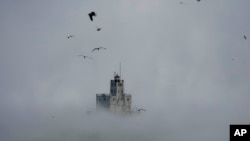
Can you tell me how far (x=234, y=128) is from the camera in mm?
128750

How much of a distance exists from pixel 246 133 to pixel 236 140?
2.85 meters

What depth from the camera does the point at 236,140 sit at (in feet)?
417

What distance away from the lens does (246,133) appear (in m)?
129

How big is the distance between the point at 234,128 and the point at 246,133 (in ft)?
8.11

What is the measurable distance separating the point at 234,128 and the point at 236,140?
104 inches
